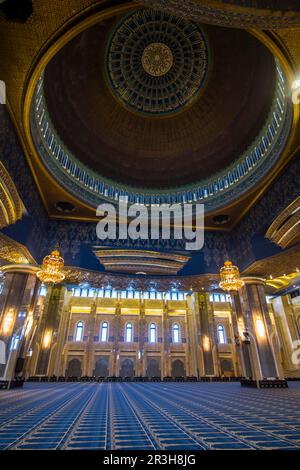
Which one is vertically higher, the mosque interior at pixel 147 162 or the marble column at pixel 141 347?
the mosque interior at pixel 147 162

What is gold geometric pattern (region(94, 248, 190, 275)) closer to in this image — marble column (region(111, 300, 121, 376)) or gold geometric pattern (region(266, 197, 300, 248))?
gold geometric pattern (region(266, 197, 300, 248))

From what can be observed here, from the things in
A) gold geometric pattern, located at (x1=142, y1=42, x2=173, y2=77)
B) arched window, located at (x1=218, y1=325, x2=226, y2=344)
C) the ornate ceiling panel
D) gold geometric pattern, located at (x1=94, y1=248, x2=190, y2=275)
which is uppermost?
gold geometric pattern, located at (x1=142, y1=42, x2=173, y2=77)

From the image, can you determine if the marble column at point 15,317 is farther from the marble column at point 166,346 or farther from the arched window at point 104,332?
the marble column at point 166,346

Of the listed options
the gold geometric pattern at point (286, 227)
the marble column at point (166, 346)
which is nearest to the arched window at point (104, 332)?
the marble column at point (166, 346)

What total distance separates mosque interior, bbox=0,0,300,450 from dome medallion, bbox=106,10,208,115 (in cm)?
5

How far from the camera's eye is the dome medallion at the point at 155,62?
347 inches

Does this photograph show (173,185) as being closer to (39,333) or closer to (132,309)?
(39,333)

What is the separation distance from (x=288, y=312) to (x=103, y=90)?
54.3ft

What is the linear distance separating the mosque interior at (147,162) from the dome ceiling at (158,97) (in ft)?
0.15

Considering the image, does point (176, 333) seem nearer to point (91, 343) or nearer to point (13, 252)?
point (91, 343)

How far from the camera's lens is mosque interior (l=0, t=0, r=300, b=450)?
18.0ft

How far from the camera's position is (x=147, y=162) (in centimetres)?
1181

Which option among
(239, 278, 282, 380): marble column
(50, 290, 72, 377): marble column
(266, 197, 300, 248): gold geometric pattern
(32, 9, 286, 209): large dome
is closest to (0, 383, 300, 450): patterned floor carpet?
(266, 197, 300, 248): gold geometric pattern

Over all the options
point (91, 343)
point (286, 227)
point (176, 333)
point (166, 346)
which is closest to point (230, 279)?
point (286, 227)
